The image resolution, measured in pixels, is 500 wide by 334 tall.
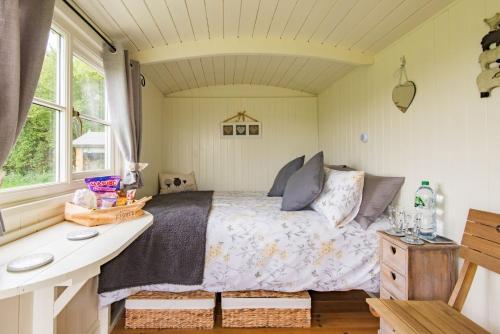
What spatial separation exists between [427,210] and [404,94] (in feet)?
2.77

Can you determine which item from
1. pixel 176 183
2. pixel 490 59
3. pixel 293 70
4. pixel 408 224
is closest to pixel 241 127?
pixel 293 70

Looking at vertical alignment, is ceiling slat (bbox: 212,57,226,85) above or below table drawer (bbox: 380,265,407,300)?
above

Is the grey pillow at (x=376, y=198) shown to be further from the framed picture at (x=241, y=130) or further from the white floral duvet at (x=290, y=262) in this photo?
the framed picture at (x=241, y=130)

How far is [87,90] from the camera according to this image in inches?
73.2

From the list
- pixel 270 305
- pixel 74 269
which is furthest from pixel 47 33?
pixel 270 305

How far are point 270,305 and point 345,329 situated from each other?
54cm

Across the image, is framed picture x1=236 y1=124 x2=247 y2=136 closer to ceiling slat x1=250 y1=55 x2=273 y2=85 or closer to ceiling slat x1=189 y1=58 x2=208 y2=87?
ceiling slat x1=250 y1=55 x2=273 y2=85

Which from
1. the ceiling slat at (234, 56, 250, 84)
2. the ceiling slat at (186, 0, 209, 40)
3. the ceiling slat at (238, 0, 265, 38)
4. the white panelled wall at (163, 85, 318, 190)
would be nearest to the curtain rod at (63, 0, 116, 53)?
the ceiling slat at (186, 0, 209, 40)

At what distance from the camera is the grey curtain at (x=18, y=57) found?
2.88ft

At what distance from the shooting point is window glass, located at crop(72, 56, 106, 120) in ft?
5.61

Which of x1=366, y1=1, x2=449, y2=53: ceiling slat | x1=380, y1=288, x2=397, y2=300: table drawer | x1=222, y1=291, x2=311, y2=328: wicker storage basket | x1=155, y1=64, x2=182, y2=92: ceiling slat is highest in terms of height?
x1=155, y1=64, x2=182, y2=92: ceiling slat

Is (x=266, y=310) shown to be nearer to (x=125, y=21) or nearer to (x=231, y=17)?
(x=231, y=17)

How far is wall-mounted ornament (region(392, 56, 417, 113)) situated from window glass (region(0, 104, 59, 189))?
2.28 metres

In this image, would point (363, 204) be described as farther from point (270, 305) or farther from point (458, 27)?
point (458, 27)
